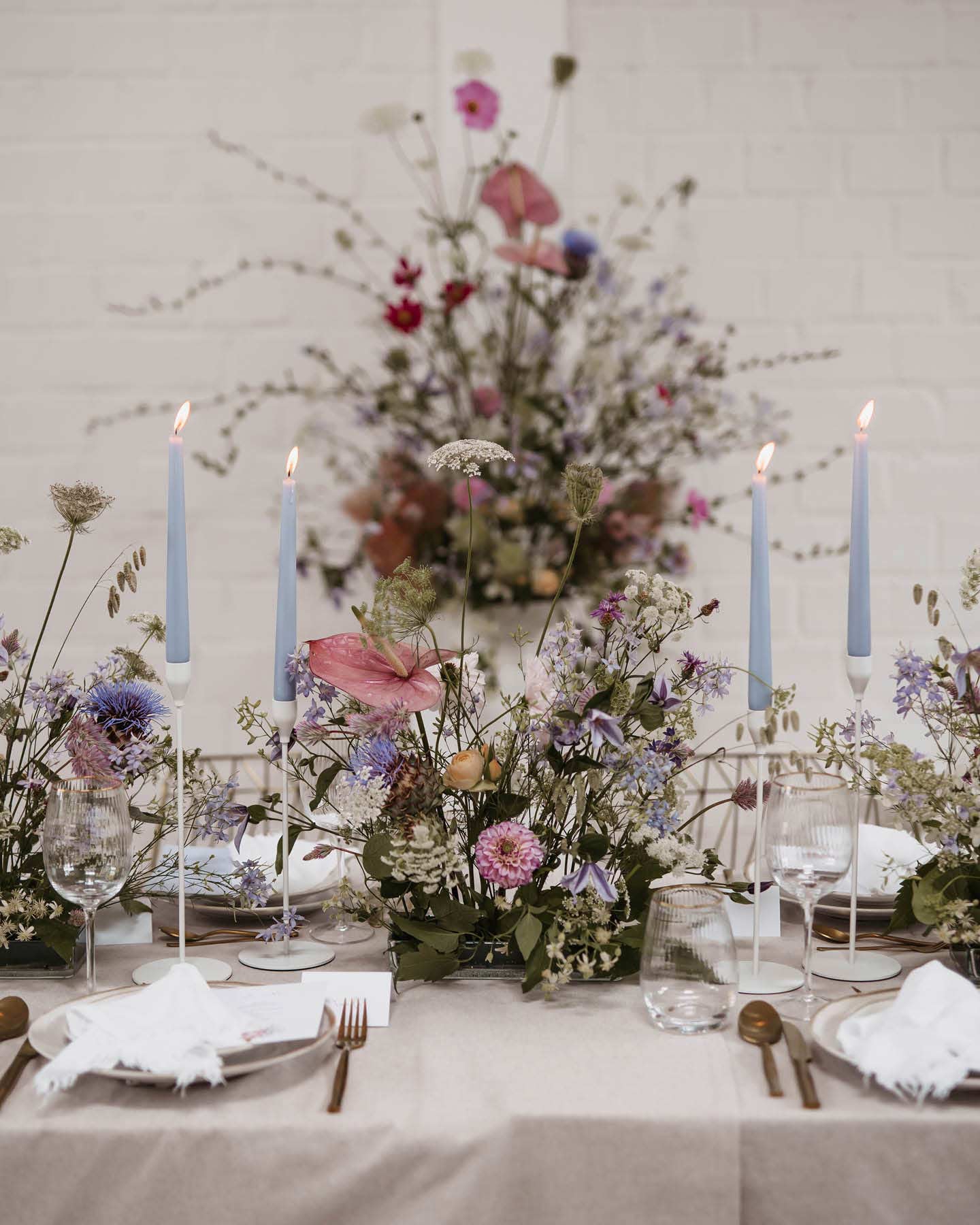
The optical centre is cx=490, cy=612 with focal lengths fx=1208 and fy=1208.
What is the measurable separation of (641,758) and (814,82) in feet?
5.27

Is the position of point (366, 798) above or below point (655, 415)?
below

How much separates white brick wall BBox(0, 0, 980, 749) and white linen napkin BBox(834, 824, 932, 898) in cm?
85

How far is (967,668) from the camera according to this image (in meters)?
1.02

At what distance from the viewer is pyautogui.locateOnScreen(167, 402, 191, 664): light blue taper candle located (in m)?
1.01

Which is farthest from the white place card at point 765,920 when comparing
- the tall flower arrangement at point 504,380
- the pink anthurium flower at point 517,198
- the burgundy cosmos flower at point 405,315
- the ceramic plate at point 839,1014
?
the pink anthurium flower at point 517,198

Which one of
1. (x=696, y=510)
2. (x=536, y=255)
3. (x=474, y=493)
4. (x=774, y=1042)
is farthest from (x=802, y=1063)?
(x=536, y=255)

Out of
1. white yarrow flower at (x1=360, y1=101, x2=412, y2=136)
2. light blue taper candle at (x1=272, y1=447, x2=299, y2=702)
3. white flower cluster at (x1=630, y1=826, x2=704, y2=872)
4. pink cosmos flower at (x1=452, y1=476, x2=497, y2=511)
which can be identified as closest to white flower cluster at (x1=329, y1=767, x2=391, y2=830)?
light blue taper candle at (x1=272, y1=447, x2=299, y2=702)

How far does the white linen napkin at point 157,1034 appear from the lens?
2.67 feet

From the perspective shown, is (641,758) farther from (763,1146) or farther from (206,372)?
(206,372)

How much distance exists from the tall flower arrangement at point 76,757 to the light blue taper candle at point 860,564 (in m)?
0.58

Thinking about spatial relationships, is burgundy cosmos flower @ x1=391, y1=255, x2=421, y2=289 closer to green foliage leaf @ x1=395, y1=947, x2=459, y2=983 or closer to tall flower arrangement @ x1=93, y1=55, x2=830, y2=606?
tall flower arrangement @ x1=93, y1=55, x2=830, y2=606

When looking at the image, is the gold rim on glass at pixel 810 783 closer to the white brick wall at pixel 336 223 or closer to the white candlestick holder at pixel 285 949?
the white candlestick holder at pixel 285 949

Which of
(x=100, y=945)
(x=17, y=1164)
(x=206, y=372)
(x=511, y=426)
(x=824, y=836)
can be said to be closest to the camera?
(x=17, y=1164)

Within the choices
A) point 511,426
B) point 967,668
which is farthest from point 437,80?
point 967,668
